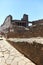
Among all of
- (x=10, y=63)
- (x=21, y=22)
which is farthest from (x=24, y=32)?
(x=21, y=22)

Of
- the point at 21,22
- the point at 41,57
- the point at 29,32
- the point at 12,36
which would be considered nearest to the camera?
the point at 41,57

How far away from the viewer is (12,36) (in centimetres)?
853

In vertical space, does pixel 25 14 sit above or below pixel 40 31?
above

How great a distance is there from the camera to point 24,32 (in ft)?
29.8

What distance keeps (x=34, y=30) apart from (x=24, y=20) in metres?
11.1

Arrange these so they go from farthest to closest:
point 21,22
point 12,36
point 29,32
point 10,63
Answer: point 21,22, point 29,32, point 12,36, point 10,63

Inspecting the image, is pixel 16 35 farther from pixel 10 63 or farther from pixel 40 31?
pixel 10 63

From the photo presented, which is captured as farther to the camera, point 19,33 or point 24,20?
point 24,20

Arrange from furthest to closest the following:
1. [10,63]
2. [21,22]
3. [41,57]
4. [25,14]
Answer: [25,14], [21,22], [10,63], [41,57]

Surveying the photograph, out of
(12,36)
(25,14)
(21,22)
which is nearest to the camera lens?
(12,36)

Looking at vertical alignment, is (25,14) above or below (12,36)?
above

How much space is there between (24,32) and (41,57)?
694 centimetres

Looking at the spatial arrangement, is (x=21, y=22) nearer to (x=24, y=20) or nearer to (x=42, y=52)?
(x=24, y=20)

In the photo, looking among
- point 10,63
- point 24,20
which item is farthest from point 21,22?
point 10,63
